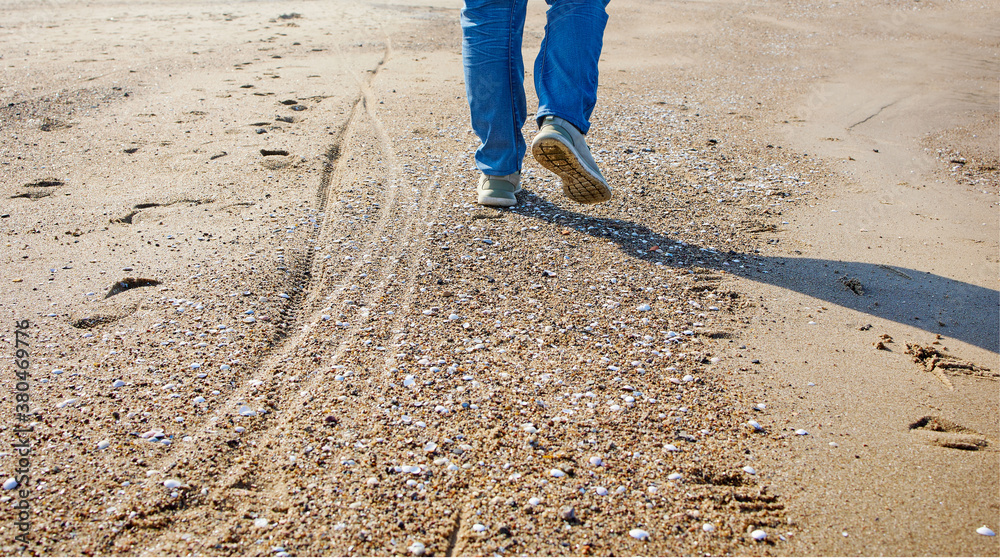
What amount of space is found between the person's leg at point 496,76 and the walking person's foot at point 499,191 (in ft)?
0.11

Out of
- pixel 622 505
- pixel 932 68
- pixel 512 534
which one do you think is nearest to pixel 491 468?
pixel 512 534

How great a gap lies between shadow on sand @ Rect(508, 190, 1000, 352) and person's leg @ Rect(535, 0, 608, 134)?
58cm

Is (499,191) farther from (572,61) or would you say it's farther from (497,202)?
(572,61)

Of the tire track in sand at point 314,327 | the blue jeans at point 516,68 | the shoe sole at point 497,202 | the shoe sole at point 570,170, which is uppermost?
the blue jeans at point 516,68

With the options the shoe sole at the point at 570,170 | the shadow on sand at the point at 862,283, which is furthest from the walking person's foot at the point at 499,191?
the shoe sole at the point at 570,170

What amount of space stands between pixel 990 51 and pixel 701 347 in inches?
267

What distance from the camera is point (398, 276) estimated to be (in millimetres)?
2658

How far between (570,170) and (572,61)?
468 millimetres

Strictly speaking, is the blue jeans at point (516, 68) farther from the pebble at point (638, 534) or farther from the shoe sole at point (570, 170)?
the pebble at point (638, 534)

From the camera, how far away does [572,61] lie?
2.78 metres

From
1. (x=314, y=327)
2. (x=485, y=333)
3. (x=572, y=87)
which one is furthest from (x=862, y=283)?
(x=314, y=327)

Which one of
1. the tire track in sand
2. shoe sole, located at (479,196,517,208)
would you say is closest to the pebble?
the tire track in sand

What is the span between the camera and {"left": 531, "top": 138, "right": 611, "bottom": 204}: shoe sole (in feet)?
8.59

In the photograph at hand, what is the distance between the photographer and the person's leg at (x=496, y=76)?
9.73 feet
